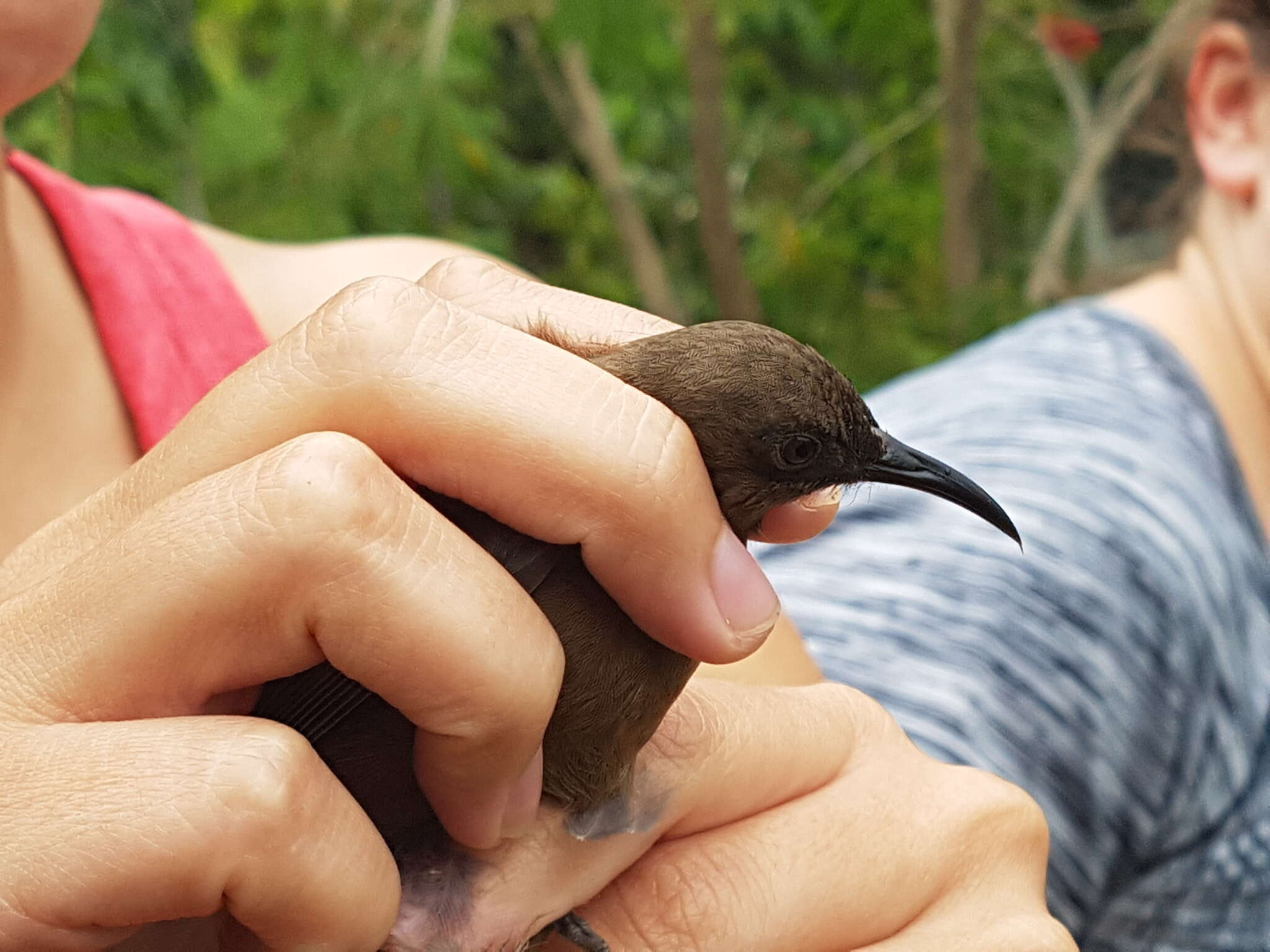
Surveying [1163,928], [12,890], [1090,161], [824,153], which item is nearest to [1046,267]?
[1090,161]

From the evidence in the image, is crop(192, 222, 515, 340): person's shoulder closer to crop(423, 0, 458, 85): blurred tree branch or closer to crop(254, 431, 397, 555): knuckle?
crop(423, 0, 458, 85): blurred tree branch

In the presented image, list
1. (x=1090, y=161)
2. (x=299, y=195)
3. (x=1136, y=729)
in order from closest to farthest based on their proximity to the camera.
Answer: (x=1136, y=729)
(x=299, y=195)
(x=1090, y=161)

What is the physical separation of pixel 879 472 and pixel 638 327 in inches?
12.5

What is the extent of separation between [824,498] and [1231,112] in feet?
7.07

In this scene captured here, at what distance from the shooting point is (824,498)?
146 cm

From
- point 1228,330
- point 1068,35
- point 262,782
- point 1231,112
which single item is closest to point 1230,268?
point 1228,330

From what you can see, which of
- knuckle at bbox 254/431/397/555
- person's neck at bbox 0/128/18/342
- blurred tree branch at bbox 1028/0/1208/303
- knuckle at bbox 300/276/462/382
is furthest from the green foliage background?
knuckle at bbox 254/431/397/555

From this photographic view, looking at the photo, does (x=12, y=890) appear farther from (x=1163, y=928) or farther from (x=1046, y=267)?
(x=1046, y=267)

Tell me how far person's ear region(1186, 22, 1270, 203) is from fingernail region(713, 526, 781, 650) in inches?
90.5

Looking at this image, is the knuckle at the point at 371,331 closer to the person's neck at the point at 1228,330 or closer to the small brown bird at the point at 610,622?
the small brown bird at the point at 610,622

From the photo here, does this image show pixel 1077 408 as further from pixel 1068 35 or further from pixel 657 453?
pixel 657 453

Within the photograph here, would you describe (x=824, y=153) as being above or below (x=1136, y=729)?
above

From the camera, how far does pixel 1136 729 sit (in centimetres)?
256

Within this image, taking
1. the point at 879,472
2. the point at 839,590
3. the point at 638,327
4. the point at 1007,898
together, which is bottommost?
the point at 839,590
